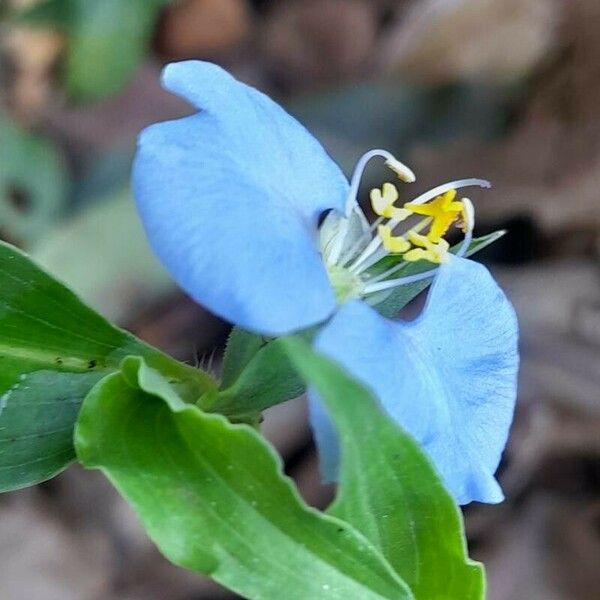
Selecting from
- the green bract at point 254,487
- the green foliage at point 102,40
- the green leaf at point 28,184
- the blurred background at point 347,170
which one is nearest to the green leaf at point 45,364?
the green bract at point 254,487

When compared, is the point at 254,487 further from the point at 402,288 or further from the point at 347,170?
the point at 347,170

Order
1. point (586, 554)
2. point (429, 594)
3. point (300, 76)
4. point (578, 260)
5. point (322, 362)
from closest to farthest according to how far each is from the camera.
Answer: point (322, 362) < point (429, 594) < point (586, 554) < point (578, 260) < point (300, 76)

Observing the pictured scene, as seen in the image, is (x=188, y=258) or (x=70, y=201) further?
(x=70, y=201)

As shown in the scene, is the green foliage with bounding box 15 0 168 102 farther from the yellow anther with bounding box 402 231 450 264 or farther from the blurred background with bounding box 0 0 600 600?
the yellow anther with bounding box 402 231 450 264

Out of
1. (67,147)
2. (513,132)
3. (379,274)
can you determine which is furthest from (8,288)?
(513,132)

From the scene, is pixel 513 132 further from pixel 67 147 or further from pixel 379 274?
pixel 379 274

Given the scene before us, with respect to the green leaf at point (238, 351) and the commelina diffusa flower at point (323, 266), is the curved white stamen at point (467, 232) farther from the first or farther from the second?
the green leaf at point (238, 351)

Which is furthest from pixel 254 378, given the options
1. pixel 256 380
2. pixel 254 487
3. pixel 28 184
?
pixel 28 184
